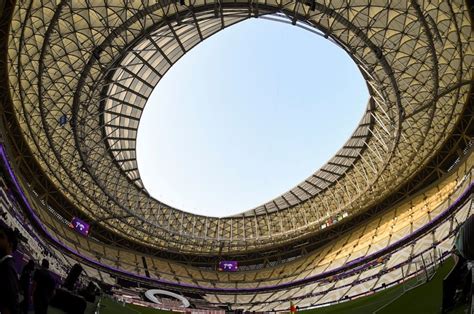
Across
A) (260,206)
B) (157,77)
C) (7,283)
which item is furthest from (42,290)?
(260,206)

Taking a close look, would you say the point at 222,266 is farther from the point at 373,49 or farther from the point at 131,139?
the point at 373,49

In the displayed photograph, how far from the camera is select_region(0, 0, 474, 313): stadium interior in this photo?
34.5 m

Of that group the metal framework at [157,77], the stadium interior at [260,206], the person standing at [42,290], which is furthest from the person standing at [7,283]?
the metal framework at [157,77]

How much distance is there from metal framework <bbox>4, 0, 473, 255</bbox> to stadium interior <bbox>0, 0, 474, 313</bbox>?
17 cm

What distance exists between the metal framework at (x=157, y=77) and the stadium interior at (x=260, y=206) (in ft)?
0.55

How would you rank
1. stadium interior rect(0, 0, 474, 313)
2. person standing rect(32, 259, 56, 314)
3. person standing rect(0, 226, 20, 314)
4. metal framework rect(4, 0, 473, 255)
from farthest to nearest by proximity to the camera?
metal framework rect(4, 0, 473, 255) → stadium interior rect(0, 0, 474, 313) → person standing rect(32, 259, 56, 314) → person standing rect(0, 226, 20, 314)

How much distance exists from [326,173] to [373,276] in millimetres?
20269

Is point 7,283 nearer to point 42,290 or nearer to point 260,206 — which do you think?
point 42,290

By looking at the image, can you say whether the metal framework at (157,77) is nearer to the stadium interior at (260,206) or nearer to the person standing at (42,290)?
Result: the stadium interior at (260,206)

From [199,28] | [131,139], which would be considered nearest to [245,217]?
[131,139]

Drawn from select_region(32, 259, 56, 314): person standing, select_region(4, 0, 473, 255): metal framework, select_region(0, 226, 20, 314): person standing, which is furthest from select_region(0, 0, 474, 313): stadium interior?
select_region(0, 226, 20, 314): person standing

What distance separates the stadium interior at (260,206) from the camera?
34.5 metres

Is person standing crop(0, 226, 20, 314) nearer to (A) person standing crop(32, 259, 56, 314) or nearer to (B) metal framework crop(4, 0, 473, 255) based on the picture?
(A) person standing crop(32, 259, 56, 314)

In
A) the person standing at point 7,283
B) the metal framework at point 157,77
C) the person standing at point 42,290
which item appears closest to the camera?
the person standing at point 7,283
